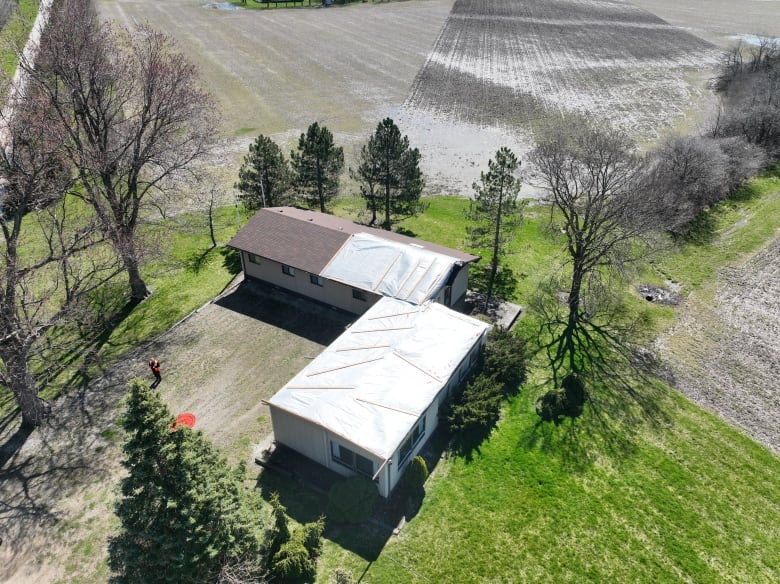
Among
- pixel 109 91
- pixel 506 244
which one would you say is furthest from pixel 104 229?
pixel 506 244

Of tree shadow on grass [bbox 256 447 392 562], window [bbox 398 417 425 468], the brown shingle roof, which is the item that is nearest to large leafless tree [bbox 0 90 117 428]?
the brown shingle roof

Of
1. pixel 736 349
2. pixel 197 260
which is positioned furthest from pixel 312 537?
pixel 736 349

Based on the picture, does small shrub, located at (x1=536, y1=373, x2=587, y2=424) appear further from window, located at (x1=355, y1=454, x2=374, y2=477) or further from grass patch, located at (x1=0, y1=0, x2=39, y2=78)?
grass patch, located at (x1=0, y1=0, x2=39, y2=78)

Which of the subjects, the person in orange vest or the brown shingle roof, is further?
the brown shingle roof

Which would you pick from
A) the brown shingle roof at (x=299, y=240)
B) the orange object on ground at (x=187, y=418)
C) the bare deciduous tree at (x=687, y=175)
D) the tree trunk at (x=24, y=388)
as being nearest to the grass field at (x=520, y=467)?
the orange object on ground at (x=187, y=418)

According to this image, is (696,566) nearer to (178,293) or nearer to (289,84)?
Answer: (178,293)

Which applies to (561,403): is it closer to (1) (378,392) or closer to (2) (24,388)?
(1) (378,392)
